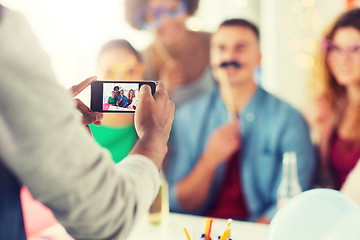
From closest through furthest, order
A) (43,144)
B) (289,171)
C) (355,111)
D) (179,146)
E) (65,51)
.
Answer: (43,144) → (289,171) → (65,51) → (355,111) → (179,146)

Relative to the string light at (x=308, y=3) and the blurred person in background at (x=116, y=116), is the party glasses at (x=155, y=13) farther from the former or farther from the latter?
the string light at (x=308, y=3)

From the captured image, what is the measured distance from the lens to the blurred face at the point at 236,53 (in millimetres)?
1628

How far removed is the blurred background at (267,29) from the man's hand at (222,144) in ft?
0.98

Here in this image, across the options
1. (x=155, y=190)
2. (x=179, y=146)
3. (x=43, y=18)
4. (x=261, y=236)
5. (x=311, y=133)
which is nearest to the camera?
(x=155, y=190)

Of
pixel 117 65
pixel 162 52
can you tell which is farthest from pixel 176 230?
pixel 162 52

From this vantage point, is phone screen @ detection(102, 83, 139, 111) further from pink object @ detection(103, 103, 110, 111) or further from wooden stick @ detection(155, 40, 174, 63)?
wooden stick @ detection(155, 40, 174, 63)

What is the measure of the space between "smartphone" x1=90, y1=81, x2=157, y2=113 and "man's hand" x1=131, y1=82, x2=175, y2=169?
0.06 meters

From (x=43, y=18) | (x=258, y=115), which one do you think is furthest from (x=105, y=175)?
(x=258, y=115)

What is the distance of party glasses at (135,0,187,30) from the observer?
1677 mm

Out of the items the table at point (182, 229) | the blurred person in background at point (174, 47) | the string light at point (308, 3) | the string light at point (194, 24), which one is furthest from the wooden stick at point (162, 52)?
the table at point (182, 229)

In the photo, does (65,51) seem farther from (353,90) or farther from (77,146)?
(353,90)

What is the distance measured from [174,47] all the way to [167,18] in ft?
0.50

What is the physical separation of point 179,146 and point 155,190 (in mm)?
1297

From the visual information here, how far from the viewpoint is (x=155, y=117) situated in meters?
0.46
